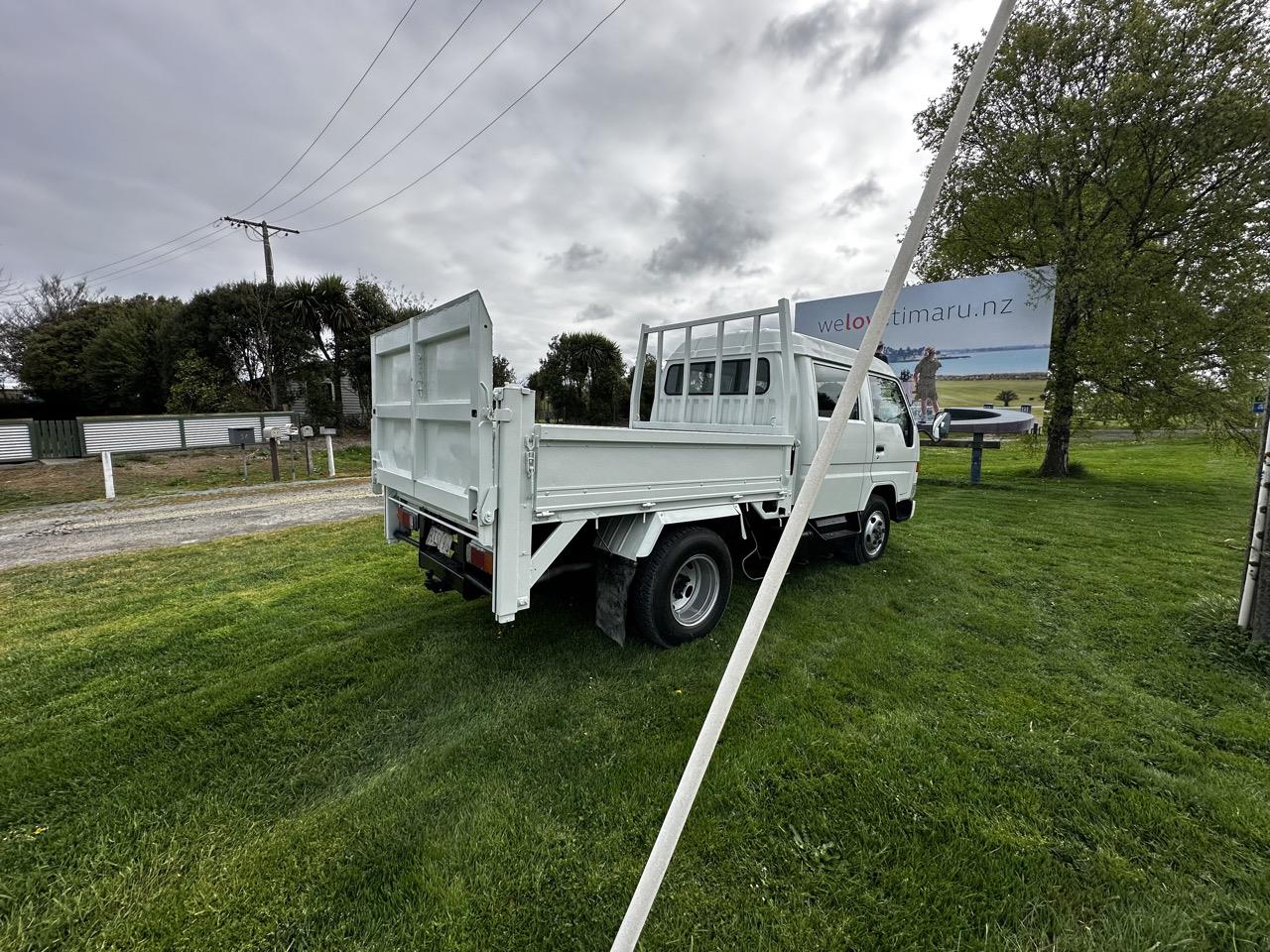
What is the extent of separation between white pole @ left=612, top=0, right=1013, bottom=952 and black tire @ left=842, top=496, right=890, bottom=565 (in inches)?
179

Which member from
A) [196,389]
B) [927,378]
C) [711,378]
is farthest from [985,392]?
[196,389]

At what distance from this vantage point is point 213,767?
2439 millimetres

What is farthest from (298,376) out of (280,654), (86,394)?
(280,654)

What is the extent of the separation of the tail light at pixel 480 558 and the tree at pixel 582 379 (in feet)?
72.2

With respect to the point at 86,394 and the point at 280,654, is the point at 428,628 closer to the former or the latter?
the point at 280,654

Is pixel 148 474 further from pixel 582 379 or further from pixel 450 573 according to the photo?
pixel 582 379

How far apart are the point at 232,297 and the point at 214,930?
24484 mm

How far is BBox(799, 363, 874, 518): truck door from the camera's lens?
472cm

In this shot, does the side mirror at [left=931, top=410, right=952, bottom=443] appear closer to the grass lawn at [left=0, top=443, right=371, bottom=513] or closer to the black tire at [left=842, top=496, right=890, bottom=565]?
the black tire at [left=842, top=496, right=890, bottom=565]

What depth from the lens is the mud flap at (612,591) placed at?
3330 mm

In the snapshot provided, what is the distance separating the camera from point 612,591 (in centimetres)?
340

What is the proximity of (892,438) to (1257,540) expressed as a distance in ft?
8.70

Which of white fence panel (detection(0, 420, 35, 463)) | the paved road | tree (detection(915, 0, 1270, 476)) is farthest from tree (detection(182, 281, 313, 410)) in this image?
tree (detection(915, 0, 1270, 476))

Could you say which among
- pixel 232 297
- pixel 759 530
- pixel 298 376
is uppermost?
pixel 232 297
